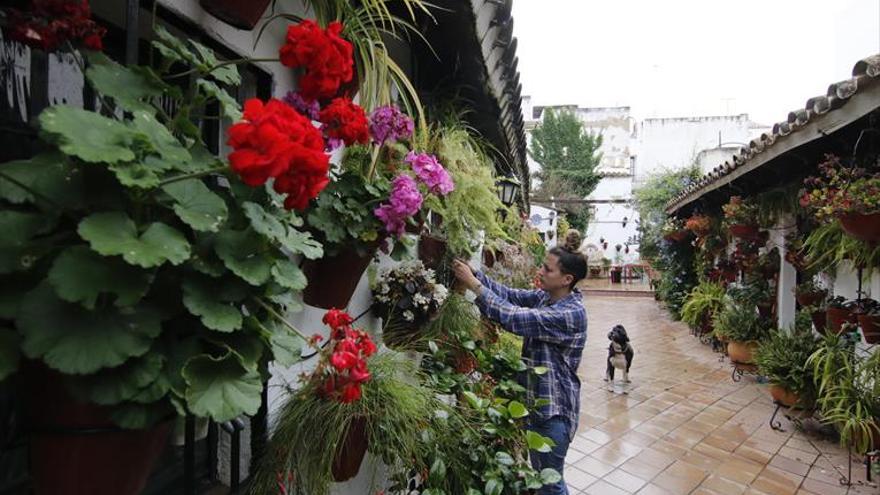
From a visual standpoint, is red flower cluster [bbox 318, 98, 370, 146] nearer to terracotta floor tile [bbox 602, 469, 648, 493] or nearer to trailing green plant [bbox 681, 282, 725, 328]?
terracotta floor tile [bbox 602, 469, 648, 493]

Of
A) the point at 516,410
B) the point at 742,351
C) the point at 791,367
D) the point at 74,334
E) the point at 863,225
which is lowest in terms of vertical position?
the point at 742,351

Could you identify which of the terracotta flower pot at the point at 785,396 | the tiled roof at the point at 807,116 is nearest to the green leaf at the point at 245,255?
the tiled roof at the point at 807,116

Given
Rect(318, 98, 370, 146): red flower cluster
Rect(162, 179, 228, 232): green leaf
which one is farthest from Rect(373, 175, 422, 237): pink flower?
Rect(162, 179, 228, 232): green leaf

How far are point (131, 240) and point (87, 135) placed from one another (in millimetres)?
161

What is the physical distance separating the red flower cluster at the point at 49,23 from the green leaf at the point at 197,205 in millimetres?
310

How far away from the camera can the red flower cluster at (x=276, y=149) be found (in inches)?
26.7

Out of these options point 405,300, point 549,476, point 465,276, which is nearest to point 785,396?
point 465,276

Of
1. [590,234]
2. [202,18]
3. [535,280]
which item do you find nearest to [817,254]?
[535,280]

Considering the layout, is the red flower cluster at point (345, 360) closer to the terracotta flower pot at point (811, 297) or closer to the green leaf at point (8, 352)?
the green leaf at point (8, 352)

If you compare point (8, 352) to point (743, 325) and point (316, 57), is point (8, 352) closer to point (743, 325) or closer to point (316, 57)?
point (316, 57)

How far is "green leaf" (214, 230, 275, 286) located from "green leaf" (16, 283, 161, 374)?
16 cm

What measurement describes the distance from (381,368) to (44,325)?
3.75 ft

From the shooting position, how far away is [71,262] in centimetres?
64

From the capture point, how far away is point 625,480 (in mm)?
3711
